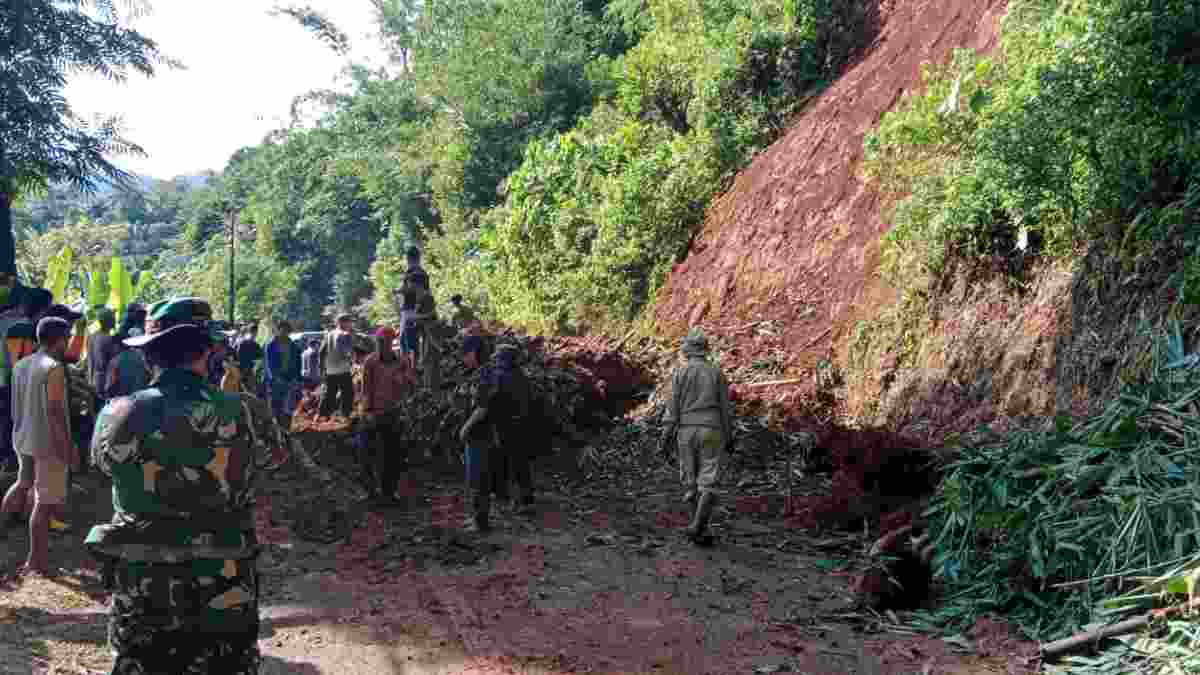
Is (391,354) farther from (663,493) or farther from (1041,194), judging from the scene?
(1041,194)

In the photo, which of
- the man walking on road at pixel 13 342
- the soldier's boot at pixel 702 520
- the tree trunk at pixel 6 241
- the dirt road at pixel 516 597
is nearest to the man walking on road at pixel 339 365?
the dirt road at pixel 516 597

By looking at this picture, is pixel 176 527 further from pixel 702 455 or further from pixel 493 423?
pixel 702 455

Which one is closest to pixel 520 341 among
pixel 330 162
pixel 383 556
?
pixel 383 556

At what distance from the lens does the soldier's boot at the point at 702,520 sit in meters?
8.76

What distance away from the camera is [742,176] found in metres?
18.0

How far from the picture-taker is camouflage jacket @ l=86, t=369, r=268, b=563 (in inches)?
151

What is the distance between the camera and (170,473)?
152 inches

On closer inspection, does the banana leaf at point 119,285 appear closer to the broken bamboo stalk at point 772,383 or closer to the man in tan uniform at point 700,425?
the broken bamboo stalk at point 772,383

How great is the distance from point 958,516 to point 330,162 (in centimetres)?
3824

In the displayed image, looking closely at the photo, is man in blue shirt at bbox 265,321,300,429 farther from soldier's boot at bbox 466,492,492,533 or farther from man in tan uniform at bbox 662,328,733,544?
man in tan uniform at bbox 662,328,733,544

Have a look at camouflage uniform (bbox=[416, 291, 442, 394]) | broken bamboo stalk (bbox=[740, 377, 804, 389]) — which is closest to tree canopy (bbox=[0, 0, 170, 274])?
camouflage uniform (bbox=[416, 291, 442, 394])

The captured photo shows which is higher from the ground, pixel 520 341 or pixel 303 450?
pixel 520 341

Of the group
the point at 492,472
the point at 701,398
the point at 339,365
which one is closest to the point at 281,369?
the point at 339,365

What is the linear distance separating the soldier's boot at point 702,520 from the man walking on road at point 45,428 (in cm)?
480
